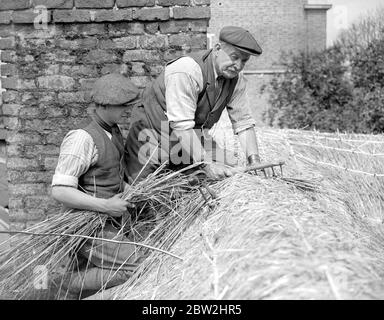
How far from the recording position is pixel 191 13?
4.56 m

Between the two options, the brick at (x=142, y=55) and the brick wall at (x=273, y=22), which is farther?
the brick wall at (x=273, y=22)

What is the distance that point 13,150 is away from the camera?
15.5 ft

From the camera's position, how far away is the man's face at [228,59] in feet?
11.8

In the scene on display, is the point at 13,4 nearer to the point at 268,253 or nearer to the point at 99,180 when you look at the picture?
the point at 99,180

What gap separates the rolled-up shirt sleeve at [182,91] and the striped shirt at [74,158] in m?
0.55

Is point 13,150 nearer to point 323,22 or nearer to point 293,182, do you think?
point 293,182

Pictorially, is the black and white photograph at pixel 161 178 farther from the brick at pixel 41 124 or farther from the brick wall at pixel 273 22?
the brick wall at pixel 273 22

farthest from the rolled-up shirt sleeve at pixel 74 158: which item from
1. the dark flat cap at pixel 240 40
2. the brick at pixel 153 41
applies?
the brick at pixel 153 41

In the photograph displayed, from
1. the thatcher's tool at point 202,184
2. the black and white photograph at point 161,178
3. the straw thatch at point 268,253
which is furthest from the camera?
the thatcher's tool at point 202,184

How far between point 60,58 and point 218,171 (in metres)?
2.01

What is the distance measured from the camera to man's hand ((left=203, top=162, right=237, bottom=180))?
3.39 metres

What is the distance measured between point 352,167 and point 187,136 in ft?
8.96

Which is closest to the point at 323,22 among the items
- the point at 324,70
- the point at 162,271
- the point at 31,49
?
the point at 324,70

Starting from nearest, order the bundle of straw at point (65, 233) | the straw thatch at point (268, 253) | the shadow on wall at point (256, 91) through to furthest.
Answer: the straw thatch at point (268, 253)
the bundle of straw at point (65, 233)
the shadow on wall at point (256, 91)
